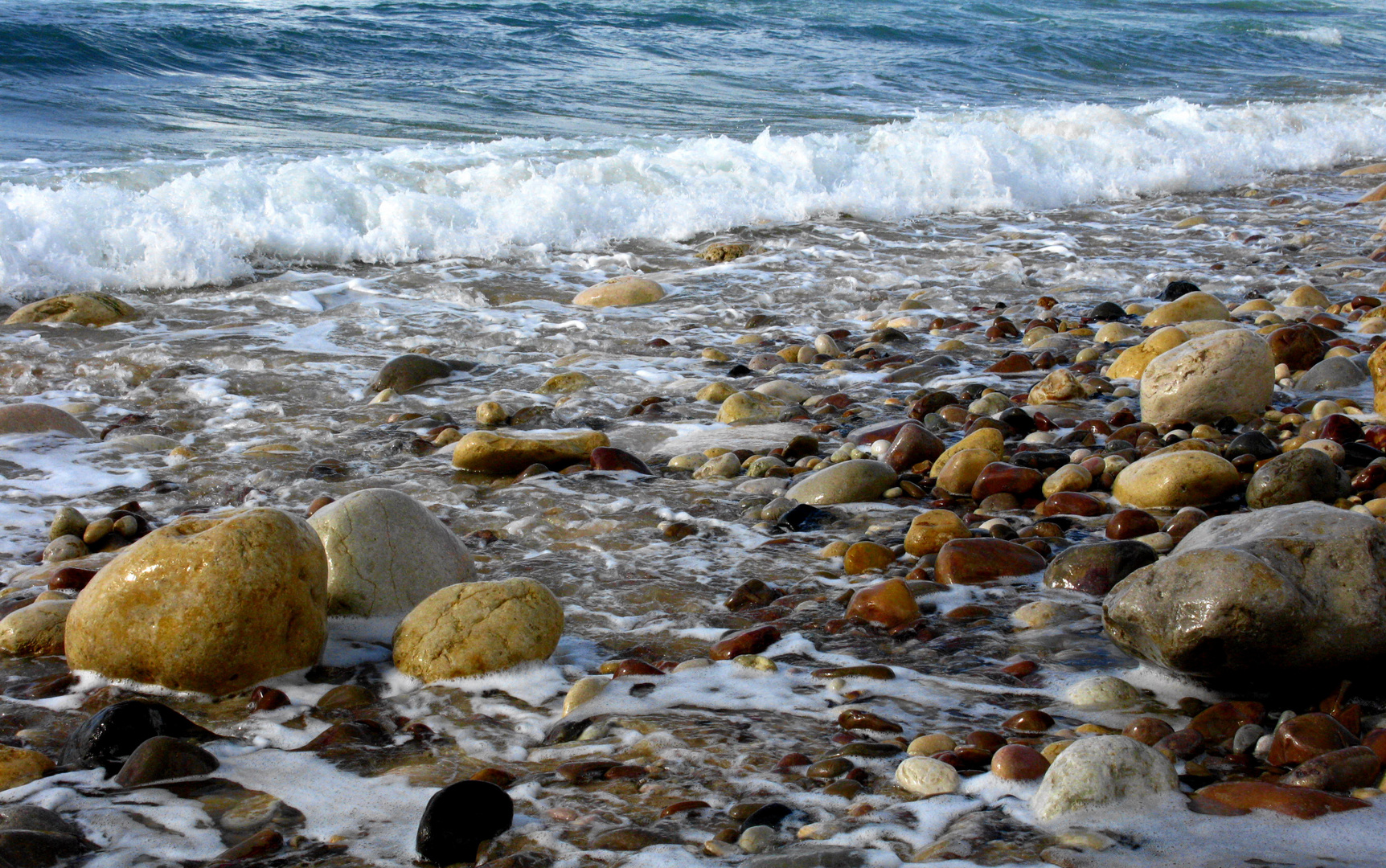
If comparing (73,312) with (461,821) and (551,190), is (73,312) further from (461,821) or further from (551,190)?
(461,821)

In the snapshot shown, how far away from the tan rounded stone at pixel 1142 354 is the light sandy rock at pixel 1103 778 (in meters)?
2.99

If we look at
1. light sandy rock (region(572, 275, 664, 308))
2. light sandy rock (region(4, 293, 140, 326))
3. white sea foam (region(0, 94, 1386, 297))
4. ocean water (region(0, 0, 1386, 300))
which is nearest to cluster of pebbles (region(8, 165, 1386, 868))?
light sandy rock (region(4, 293, 140, 326))

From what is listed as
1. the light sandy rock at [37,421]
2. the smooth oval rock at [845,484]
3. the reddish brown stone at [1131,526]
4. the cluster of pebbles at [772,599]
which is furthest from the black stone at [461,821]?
the light sandy rock at [37,421]

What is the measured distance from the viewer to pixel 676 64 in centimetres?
1581

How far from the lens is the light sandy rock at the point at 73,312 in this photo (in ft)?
17.8

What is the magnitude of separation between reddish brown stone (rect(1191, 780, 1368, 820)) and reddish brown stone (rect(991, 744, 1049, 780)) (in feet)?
0.80

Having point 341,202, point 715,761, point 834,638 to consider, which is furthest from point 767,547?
point 341,202

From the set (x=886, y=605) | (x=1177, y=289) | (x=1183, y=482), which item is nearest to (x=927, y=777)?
(x=886, y=605)

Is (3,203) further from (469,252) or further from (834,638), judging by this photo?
(834,638)

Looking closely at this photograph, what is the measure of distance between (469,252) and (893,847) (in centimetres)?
601

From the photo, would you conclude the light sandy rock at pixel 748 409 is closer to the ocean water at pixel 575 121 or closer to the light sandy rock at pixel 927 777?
the light sandy rock at pixel 927 777

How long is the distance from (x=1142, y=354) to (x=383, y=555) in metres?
3.32

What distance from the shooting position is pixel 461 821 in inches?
67.6

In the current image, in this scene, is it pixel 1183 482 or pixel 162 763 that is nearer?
pixel 162 763
